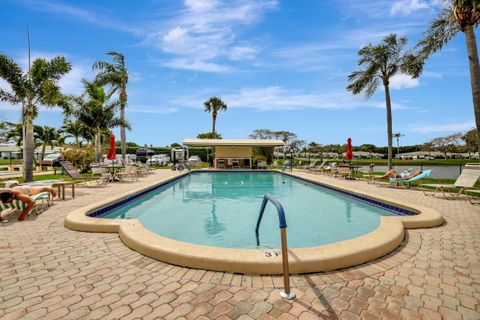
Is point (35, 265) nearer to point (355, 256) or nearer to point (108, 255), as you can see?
point (108, 255)

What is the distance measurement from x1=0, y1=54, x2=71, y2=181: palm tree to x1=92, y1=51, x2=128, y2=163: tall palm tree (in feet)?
29.0

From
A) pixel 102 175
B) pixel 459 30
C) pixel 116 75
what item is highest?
pixel 116 75

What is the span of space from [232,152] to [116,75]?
40.8 feet

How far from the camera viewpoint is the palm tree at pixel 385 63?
1596 cm

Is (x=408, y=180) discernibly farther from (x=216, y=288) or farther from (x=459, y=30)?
(x=216, y=288)

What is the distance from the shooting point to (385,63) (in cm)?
1638

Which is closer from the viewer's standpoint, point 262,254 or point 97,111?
point 262,254

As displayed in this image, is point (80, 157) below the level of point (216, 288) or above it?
above

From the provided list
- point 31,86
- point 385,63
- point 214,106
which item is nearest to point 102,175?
point 31,86

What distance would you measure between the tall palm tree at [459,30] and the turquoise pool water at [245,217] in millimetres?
6734

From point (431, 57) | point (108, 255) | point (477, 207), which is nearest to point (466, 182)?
point (477, 207)

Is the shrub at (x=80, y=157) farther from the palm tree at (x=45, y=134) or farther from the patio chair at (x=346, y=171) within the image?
the palm tree at (x=45, y=134)

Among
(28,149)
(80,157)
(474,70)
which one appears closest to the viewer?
(474,70)

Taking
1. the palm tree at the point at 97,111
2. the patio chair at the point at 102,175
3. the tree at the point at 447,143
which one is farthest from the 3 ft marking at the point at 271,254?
the tree at the point at 447,143
